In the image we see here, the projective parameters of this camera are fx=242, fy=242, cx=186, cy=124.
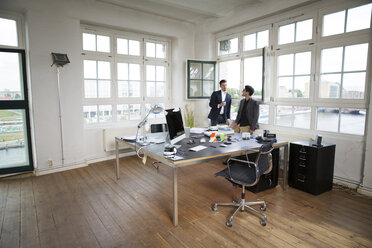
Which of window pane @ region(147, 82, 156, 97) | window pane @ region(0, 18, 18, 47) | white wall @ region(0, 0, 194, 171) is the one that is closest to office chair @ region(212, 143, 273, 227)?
white wall @ region(0, 0, 194, 171)

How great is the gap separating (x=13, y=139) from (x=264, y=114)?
16.2 ft

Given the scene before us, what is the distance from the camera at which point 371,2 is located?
3.53m

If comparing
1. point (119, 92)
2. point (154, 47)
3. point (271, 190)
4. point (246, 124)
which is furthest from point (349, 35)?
point (119, 92)

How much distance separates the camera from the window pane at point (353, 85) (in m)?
3.75

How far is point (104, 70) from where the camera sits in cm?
546

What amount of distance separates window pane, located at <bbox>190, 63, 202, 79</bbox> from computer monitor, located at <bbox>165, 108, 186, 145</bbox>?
311cm

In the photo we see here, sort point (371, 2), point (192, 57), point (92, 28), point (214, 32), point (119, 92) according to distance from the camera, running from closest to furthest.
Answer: point (371, 2) → point (92, 28) → point (119, 92) → point (214, 32) → point (192, 57)

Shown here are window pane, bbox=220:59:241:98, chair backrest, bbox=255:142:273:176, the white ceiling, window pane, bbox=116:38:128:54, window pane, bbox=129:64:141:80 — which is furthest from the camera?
window pane, bbox=129:64:141:80

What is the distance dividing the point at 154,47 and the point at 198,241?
4969mm

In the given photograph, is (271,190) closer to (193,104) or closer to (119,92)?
(193,104)

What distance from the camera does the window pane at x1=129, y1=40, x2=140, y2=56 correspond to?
580 cm

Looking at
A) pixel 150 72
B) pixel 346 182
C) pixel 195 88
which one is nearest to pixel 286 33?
pixel 195 88

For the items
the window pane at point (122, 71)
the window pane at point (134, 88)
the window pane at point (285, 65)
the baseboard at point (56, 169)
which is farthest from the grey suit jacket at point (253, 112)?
the baseboard at point (56, 169)

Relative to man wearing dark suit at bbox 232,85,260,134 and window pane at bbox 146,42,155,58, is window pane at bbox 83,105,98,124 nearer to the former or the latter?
window pane at bbox 146,42,155,58
